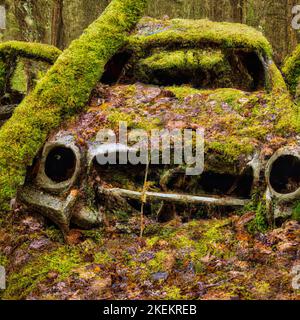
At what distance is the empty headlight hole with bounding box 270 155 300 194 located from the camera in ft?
12.3

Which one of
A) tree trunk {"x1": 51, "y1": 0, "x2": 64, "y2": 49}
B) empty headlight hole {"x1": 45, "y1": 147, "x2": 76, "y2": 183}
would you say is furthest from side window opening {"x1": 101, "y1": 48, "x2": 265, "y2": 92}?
tree trunk {"x1": 51, "y1": 0, "x2": 64, "y2": 49}

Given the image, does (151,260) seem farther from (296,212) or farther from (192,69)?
(192,69)

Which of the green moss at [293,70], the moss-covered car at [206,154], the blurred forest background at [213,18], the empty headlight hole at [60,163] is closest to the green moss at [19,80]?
the moss-covered car at [206,154]

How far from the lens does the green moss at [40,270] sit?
3428mm

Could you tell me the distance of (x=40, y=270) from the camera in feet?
11.9

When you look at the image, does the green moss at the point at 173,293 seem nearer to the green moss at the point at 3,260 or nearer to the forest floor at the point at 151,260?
the forest floor at the point at 151,260

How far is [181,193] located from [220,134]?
0.82 m

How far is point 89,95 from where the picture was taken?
16.6ft

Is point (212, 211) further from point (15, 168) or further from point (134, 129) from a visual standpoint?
point (15, 168)

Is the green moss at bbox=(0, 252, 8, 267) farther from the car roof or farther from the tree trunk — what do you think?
the tree trunk

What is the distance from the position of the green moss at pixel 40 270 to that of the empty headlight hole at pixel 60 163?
0.88 m

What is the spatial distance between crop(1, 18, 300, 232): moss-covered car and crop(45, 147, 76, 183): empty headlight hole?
0.04ft
